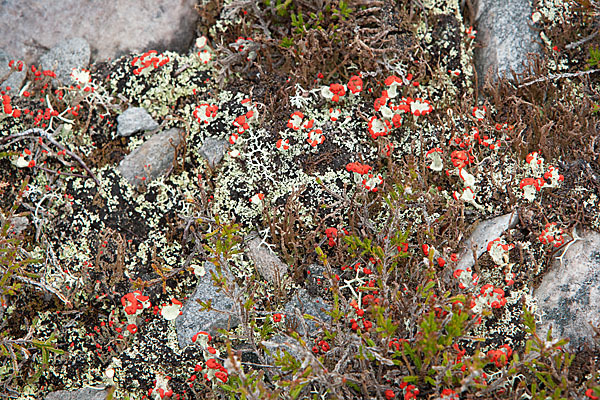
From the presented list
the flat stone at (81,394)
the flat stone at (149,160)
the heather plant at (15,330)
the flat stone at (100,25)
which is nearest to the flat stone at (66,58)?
the flat stone at (100,25)

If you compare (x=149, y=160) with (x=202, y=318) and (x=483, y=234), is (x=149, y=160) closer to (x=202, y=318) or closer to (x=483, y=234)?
(x=202, y=318)

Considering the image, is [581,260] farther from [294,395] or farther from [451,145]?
[294,395]

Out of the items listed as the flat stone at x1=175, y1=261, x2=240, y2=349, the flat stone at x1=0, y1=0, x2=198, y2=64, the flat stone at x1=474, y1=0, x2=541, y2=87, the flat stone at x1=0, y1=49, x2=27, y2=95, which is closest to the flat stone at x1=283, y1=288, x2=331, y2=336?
the flat stone at x1=175, y1=261, x2=240, y2=349

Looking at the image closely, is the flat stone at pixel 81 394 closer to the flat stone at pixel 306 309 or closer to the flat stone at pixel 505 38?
the flat stone at pixel 306 309

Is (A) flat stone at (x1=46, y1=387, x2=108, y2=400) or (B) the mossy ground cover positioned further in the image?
(A) flat stone at (x1=46, y1=387, x2=108, y2=400)

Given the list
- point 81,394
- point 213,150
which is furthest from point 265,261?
point 81,394

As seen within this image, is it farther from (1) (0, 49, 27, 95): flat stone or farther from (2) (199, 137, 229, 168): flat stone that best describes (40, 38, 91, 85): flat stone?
(2) (199, 137, 229, 168): flat stone
